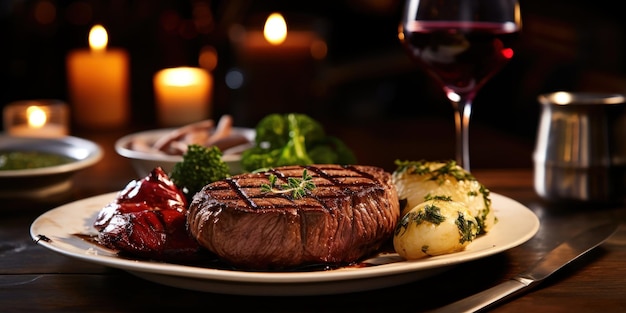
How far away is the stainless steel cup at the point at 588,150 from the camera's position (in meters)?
2.05

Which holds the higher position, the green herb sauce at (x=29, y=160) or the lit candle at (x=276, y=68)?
the lit candle at (x=276, y=68)

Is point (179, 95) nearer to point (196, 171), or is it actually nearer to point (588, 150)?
point (196, 171)

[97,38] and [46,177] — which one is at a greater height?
[97,38]

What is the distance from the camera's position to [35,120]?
3191mm

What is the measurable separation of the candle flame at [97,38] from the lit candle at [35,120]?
2.13 ft

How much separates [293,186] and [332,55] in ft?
18.5

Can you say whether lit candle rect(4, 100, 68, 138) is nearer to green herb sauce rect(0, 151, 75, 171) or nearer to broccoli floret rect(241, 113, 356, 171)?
green herb sauce rect(0, 151, 75, 171)

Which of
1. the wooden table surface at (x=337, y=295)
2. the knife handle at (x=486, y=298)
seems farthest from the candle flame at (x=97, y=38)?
the knife handle at (x=486, y=298)

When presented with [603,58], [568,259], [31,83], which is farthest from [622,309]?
[31,83]

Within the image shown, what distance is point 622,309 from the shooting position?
133cm

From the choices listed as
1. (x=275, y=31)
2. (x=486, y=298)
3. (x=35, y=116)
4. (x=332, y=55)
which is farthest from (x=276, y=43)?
(x=332, y=55)

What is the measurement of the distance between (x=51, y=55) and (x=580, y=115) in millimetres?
4018

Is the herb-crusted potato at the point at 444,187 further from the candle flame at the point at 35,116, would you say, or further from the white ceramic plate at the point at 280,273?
the candle flame at the point at 35,116

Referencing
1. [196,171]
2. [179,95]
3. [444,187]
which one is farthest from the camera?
[179,95]
